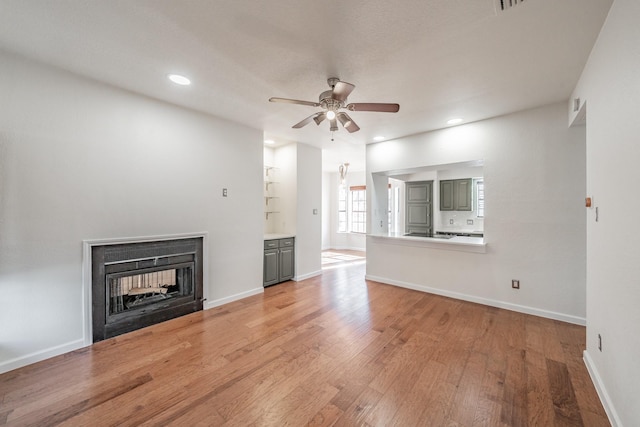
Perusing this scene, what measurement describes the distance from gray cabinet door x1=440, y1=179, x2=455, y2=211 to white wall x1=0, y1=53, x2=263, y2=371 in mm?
5039

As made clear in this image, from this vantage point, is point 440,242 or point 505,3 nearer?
point 505,3

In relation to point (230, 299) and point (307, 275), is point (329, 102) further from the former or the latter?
point (307, 275)

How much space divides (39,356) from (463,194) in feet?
22.8

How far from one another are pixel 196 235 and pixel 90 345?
1501 mm

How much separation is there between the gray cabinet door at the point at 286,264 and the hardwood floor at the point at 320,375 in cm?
144

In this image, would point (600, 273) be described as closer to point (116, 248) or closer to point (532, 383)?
point (532, 383)

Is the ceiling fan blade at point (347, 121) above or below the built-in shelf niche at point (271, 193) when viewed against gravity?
above

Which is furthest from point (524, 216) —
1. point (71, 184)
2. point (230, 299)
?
point (71, 184)

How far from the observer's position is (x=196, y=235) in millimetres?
3400

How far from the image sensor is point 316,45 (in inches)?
79.4

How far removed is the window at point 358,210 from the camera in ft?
28.3

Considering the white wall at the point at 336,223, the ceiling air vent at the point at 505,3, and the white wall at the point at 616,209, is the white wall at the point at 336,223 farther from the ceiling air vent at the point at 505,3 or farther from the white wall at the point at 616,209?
the ceiling air vent at the point at 505,3

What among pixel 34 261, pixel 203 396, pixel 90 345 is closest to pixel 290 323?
pixel 203 396

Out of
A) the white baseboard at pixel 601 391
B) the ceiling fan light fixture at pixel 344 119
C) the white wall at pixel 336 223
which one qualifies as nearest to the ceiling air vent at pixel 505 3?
the ceiling fan light fixture at pixel 344 119
